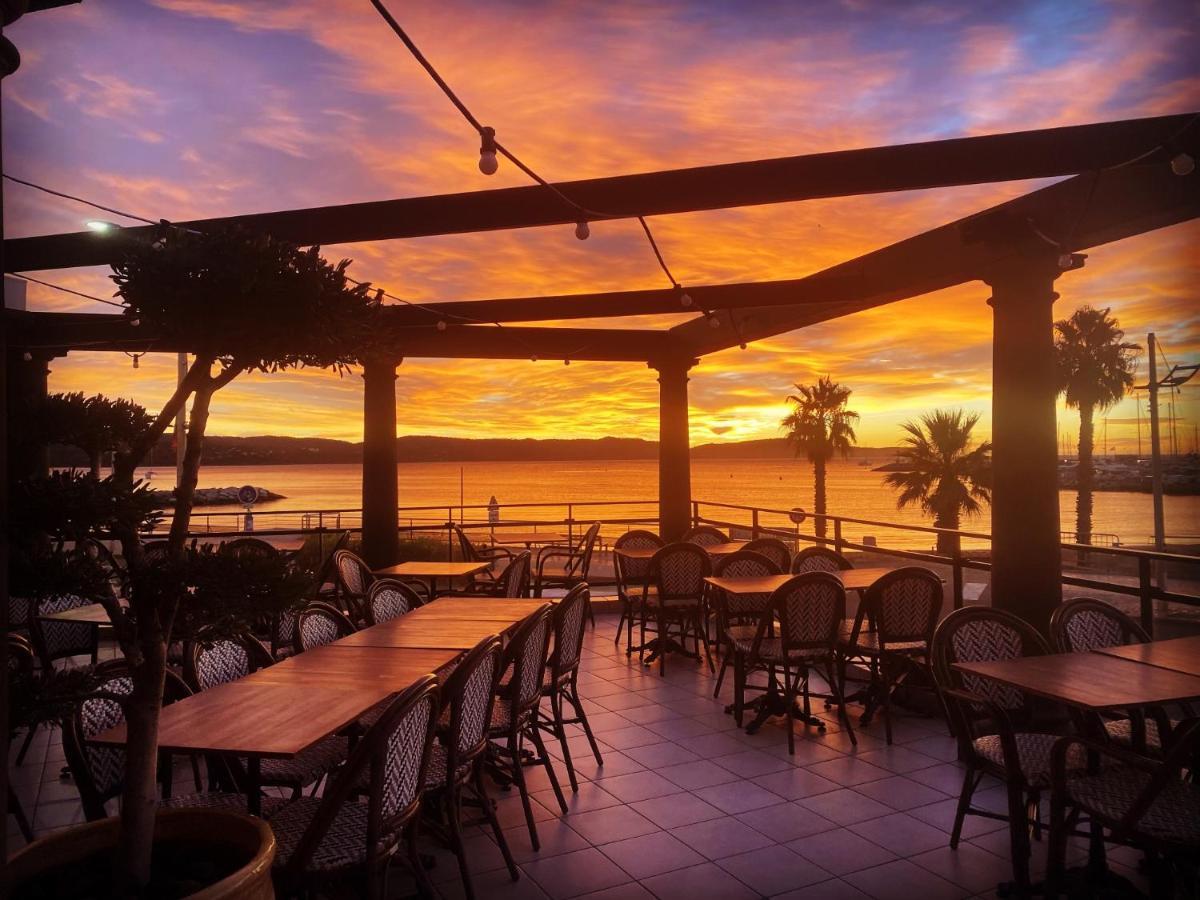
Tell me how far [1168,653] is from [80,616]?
227 inches

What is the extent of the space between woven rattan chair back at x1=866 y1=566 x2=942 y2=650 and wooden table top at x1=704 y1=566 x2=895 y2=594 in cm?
16

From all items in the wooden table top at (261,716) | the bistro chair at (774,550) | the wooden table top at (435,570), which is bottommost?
the wooden table top at (435,570)

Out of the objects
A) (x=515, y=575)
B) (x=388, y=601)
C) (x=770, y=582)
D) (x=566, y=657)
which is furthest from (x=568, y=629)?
(x=515, y=575)

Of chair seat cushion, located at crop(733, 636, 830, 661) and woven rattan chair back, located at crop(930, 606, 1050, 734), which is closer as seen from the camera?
woven rattan chair back, located at crop(930, 606, 1050, 734)

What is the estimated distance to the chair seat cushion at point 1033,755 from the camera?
9.45 feet

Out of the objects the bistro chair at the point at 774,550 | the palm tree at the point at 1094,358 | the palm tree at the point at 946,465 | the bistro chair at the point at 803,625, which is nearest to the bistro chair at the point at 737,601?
the bistro chair at the point at 774,550

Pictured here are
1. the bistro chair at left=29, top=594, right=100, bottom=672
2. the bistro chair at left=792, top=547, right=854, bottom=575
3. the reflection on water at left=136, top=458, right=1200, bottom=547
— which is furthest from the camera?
the reflection on water at left=136, top=458, right=1200, bottom=547

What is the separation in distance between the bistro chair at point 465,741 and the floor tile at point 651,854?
42cm

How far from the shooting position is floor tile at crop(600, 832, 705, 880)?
10.2ft

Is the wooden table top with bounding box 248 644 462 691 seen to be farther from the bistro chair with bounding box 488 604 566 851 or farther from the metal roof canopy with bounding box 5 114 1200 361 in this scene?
the metal roof canopy with bounding box 5 114 1200 361

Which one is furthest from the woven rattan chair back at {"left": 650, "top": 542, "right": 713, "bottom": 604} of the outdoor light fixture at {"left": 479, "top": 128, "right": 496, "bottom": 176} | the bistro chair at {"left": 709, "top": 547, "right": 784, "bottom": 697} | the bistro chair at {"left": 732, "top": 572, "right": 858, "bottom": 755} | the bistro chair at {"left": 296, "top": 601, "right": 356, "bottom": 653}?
the outdoor light fixture at {"left": 479, "top": 128, "right": 496, "bottom": 176}

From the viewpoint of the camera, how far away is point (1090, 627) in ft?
12.4

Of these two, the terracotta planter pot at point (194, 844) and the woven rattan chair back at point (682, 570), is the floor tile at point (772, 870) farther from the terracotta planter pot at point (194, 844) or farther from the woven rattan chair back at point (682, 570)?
the woven rattan chair back at point (682, 570)

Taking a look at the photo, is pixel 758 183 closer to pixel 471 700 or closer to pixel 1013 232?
pixel 1013 232
